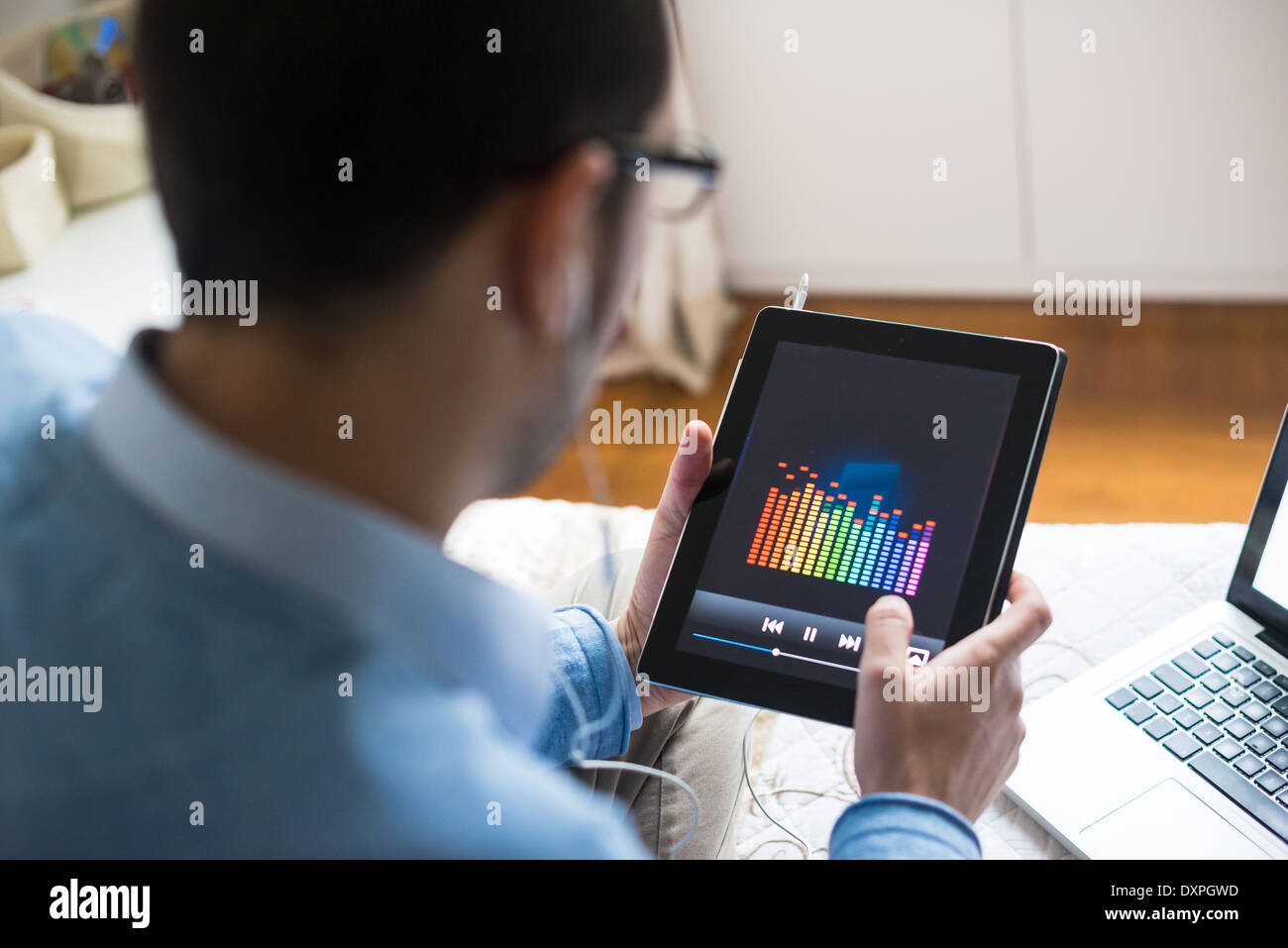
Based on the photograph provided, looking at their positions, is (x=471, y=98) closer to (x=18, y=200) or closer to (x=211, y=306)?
(x=211, y=306)

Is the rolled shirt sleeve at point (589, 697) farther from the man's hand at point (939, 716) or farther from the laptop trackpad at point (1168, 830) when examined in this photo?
the laptop trackpad at point (1168, 830)

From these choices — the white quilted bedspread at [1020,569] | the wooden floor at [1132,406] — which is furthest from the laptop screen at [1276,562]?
the wooden floor at [1132,406]

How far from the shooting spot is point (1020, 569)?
99 cm

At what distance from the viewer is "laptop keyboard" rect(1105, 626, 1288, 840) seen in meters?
0.72

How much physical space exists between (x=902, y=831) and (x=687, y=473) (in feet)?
0.99

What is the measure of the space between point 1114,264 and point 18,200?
173 cm

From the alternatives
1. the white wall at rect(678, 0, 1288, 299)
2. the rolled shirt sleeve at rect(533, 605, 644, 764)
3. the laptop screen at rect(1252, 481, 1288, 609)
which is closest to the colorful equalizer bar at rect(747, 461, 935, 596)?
the rolled shirt sleeve at rect(533, 605, 644, 764)

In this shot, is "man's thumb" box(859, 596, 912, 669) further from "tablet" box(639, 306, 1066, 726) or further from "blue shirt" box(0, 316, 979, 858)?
"blue shirt" box(0, 316, 979, 858)

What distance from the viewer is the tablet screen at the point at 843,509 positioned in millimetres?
701

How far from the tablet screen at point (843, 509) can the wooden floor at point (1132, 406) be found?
0.99m

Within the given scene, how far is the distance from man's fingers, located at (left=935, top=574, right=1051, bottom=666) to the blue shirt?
0.26m

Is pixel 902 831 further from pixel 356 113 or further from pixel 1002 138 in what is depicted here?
pixel 1002 138
